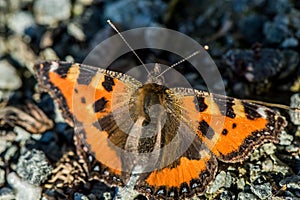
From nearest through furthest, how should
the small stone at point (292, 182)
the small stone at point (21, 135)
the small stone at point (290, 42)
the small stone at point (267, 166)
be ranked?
1. the small stone at point (292, 182)
2. the small stone at point (267, 166)
3. the small stone at point (21, 135)
4. the small stone at point (290, 42)

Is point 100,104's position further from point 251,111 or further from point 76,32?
point 76,32

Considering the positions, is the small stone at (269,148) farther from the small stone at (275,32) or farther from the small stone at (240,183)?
the small stone at (275,32)

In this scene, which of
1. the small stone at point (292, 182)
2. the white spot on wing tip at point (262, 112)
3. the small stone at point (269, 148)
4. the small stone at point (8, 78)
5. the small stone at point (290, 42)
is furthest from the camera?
the small stone at point (8, 78)

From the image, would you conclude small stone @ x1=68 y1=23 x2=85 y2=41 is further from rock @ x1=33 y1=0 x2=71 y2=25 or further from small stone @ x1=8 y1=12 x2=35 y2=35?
small stone @ x1=8 y1=12 x2=35 y2=35

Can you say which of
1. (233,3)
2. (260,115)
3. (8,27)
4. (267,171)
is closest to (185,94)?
(260,115)

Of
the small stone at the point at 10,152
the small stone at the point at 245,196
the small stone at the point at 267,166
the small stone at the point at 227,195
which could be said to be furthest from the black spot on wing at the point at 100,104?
the small stone at the point at 267,166

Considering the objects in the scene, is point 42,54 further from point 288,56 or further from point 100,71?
point 288,56
